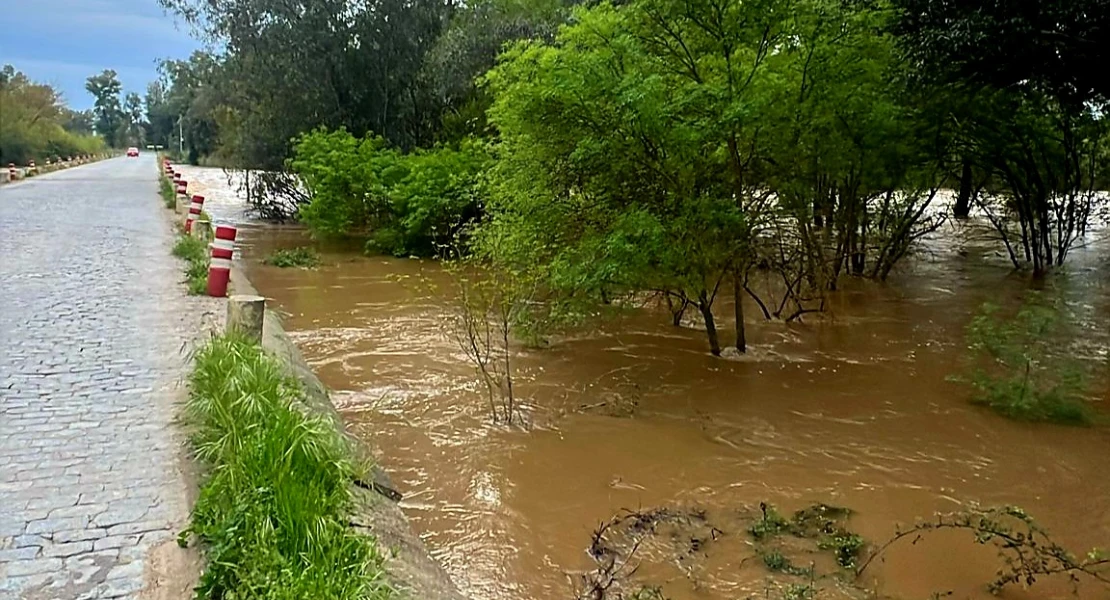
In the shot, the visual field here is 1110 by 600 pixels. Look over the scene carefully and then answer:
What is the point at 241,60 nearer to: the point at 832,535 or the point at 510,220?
the point at 510,220

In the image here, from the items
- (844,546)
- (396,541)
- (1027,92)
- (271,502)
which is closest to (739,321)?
(844,546)

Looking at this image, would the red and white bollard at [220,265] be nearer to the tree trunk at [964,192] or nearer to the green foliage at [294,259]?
the green foliage at [294,259]

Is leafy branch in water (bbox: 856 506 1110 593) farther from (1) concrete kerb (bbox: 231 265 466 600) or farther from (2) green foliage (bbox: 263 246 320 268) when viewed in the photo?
(2) green foliage (bbox: 263 246 320 268)

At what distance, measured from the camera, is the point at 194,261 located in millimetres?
11711

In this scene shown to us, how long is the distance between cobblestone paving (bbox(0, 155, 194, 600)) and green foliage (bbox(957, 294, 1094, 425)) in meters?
7.24

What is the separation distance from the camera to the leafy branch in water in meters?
4.82

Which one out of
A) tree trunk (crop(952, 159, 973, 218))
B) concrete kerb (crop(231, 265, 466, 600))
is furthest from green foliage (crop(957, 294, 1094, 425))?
tree trunk (crop(952, 159, 973, 218))

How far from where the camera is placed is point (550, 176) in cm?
906

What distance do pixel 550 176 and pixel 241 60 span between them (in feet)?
56.1

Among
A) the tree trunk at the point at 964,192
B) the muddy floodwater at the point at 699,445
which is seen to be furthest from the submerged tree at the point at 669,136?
the tree trunk at the point at 964,192

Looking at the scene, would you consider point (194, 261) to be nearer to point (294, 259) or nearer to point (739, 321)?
point (294, 259)

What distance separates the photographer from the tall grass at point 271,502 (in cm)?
334

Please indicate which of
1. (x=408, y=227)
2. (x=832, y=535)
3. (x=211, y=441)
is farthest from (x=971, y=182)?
(x=211, y=441)

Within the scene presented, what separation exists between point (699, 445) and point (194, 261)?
7.93 m
